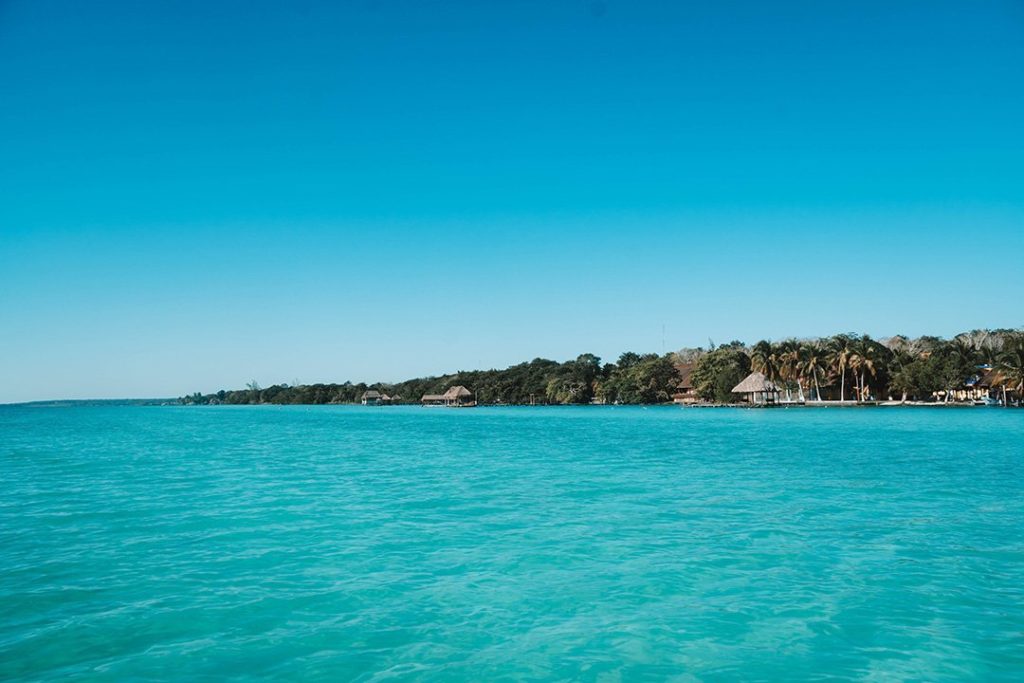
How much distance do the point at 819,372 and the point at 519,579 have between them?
243 feet

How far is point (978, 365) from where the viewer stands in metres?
67.9

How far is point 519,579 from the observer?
8.51 metres

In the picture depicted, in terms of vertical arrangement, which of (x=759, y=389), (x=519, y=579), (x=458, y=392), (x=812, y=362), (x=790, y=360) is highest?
(x=790, y=360)

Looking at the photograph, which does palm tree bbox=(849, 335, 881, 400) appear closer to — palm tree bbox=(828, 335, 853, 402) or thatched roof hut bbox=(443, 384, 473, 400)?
palm tree bbox=(828, 335, 853, 402)

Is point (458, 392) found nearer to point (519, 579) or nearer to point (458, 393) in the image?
point (458, 393)

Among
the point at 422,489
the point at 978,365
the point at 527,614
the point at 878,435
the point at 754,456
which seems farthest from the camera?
the point at 978,365

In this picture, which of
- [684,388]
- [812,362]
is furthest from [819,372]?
[684,388]

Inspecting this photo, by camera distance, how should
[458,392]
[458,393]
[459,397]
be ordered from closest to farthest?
[459,397] < [458,393] < [458,392]

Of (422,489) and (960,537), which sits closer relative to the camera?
(960,537)

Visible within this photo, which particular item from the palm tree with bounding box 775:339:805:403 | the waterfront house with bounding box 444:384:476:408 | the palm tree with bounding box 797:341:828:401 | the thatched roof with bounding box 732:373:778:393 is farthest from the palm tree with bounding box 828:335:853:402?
the waterfront house with bounding box 444:384:476:408

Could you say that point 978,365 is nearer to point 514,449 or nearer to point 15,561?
point 514,449

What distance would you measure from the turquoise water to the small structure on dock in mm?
56479

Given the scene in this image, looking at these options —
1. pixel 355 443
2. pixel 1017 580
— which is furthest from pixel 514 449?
pixel 1017 580

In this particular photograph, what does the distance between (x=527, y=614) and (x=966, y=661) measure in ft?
13.2
